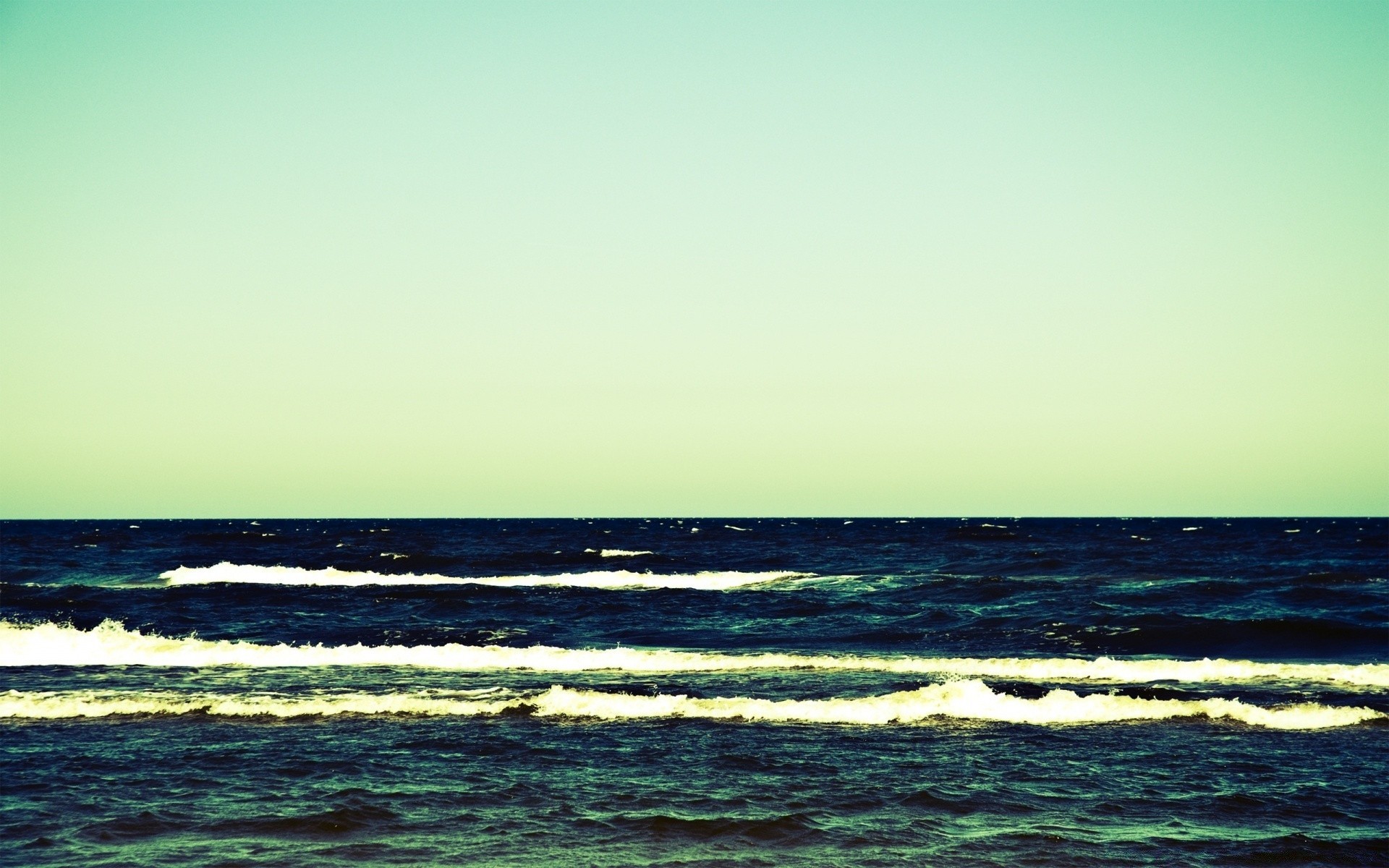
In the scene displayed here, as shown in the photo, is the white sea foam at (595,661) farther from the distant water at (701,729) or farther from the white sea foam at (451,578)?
the white sea foam at (451,578)

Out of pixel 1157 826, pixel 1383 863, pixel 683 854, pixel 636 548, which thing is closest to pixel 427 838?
pixel 683 854

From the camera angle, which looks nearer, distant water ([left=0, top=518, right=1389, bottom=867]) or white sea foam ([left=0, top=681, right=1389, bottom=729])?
distant water ([left=0, top=518, right=1389, bottom=867])

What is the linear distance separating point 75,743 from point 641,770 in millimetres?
7288

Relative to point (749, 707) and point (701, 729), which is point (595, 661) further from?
point (701, 729)

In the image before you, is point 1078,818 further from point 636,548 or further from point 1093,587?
point 636,548

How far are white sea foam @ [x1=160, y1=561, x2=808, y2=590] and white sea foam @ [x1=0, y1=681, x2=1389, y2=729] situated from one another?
84.4 feet

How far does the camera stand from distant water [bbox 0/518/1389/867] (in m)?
10.2

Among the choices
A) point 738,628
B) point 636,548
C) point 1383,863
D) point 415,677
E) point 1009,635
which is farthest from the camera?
point 636,548

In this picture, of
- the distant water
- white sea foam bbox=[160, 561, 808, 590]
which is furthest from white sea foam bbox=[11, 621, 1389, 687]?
white sea foam bbox=[160, 561, 808, 590]

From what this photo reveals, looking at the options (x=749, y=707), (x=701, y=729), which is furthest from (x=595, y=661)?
(x=701, y=729)

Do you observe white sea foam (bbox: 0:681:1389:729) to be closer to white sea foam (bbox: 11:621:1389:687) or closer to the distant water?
the distant water

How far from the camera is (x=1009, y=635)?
83.7 feet

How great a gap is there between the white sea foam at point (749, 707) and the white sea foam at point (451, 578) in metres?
25.7

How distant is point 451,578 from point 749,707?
3353 centimetres
